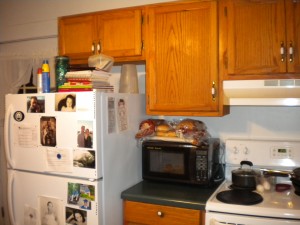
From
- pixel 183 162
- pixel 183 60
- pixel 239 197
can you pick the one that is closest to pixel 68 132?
pixel 183 162

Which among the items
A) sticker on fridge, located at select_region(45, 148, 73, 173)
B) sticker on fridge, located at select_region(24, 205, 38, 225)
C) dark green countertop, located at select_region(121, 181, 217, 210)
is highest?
sticker on fridge, located at select_region(45, 148, 73, 173)

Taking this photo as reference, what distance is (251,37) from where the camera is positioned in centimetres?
187

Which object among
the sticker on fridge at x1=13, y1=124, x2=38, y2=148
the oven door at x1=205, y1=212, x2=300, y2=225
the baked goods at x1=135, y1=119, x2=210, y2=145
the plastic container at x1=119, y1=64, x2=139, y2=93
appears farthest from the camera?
the plastic container at x1=119, y1=64, x2=139, y2=93

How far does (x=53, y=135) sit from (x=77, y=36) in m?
0.94

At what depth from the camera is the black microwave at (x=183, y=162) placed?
1983 mm

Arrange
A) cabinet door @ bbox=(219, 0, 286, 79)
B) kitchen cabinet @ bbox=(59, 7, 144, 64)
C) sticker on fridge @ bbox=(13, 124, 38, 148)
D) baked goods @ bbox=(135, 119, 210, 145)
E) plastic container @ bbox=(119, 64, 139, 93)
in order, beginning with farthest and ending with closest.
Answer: plastic container @ bbox=(119, 64, 139, 93) → kitchen cabinet @ bbox=(59, 7, 144, 64) → baked goods @ bbox=(135, 119, 210, 145) → sticker on fridge @ bbox=(13, 124, 38, 148) → cabinet door @ bbox=(219, 0, 286, 79)

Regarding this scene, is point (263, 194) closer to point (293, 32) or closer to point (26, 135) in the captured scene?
point (293, 32)

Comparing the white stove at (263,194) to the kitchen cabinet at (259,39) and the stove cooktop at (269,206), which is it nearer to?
the stove cooktop at (269,206)

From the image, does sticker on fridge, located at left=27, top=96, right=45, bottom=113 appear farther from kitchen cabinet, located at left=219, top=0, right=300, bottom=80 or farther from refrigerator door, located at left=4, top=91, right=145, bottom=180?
kitchen cabinet, located at left=219, top=0, right=300, bottom=80

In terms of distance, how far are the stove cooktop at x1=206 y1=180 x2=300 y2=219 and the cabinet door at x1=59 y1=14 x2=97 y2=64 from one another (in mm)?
1523

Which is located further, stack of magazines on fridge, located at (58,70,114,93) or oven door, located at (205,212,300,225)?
stack of magazines on fridge, located at (58,70,114,93)

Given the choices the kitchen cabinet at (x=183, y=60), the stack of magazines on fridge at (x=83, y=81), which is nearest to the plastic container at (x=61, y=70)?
the stack of magazines on fridge at (x=83, y=81)

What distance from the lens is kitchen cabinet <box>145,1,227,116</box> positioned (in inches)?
77.4

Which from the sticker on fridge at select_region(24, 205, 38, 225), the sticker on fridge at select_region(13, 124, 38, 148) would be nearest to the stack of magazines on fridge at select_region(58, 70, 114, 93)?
the sticker on fridge at select_region(13, 124, 38, 148)
